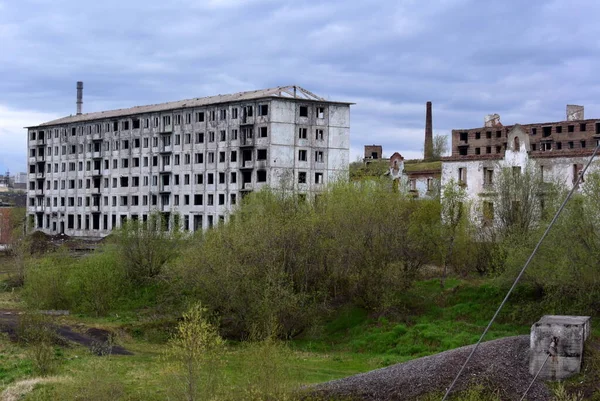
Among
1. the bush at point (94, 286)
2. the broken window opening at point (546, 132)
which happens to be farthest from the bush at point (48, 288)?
the broken window opening at point (546, 132)

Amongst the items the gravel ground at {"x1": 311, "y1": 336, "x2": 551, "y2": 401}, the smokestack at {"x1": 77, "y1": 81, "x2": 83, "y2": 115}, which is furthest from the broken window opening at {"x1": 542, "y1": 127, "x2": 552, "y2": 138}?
the smokestack at {"x1": 77, "y1": 81, "x2": 83, "y2": 115}

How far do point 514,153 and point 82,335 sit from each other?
33.2 metres

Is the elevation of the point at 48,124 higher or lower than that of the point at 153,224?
higher

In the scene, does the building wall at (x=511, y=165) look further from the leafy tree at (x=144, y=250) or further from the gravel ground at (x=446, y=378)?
the gravel ground at (x=446, y=378)

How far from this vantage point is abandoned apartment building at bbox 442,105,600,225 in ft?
181

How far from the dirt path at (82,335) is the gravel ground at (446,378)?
14764mm

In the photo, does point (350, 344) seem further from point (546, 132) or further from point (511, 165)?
point (546, 132)

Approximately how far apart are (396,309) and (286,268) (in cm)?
657

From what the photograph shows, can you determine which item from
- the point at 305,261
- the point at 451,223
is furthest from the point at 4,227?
the point at 451,223

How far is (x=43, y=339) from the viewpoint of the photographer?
37.2 m

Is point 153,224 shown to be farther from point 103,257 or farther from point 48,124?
point 48,124

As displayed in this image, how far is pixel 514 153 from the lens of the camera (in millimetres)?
59031

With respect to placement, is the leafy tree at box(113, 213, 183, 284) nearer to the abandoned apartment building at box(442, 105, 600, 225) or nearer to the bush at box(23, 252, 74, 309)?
the bush at box(23, 252, 74, 309)

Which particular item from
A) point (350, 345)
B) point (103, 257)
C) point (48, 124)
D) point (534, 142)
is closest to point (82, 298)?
point (103, 257)
